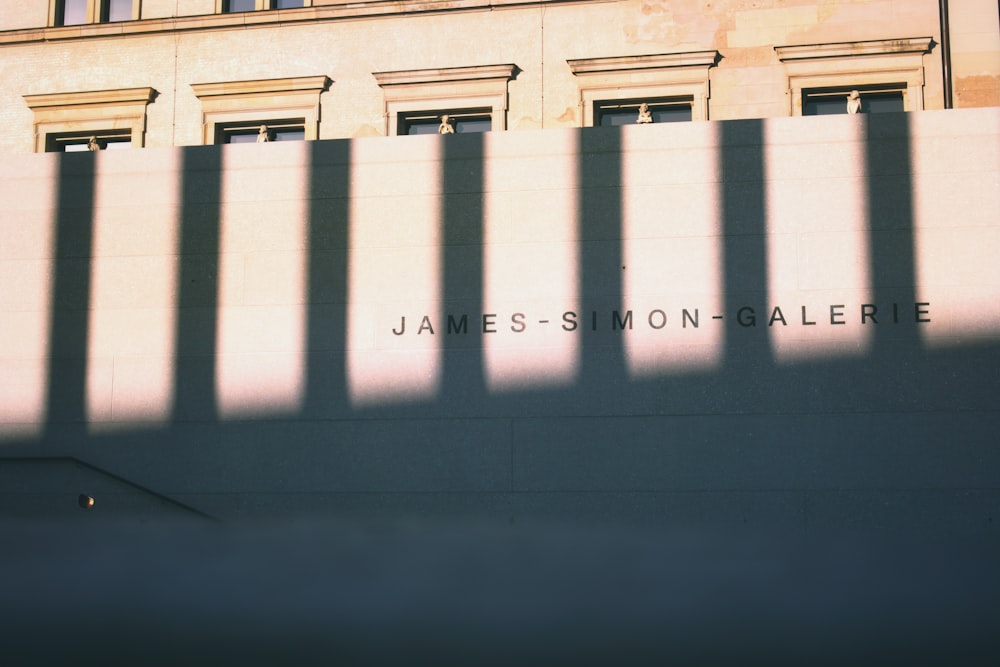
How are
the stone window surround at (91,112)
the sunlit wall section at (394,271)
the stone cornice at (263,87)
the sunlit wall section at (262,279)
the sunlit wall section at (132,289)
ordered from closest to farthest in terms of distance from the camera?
the sunlit wall section at (394,271), the sunlit wall section at (262,279), the sunlit wall section at (132,289), the stone cornice at (263,87), the stone window surround at (91,112)

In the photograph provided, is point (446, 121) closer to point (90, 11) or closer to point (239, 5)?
point (239, 5)

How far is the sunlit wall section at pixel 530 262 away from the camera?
13.5 metres

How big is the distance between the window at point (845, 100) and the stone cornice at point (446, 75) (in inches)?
266

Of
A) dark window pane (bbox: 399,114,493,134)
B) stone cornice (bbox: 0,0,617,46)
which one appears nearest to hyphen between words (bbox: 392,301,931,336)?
dark window pane (bbox: 399,114,493,134)

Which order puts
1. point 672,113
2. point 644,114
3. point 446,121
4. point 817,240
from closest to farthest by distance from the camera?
point 817,240
point 644,114
point 672,113
point 446,121

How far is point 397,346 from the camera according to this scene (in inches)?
546

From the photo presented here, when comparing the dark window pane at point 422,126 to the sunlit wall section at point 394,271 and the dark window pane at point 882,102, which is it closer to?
the dark window pane at point 882,102

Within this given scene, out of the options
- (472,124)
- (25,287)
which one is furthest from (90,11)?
(25,287)

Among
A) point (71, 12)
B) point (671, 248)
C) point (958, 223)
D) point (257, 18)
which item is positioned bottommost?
point (671, 248)

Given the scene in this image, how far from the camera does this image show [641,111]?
81.3 feet

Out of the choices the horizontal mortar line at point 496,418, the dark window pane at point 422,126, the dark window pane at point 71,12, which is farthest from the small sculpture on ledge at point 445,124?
the horizontal mortar line at point 496,418

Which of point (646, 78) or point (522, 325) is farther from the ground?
point (646, 78)

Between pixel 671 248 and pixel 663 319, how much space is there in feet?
3.06

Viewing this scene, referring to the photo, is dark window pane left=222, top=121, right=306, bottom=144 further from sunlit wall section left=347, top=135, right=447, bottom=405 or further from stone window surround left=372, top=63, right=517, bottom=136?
sunlit wall section left=347, top=135, right=447, bottom=405
